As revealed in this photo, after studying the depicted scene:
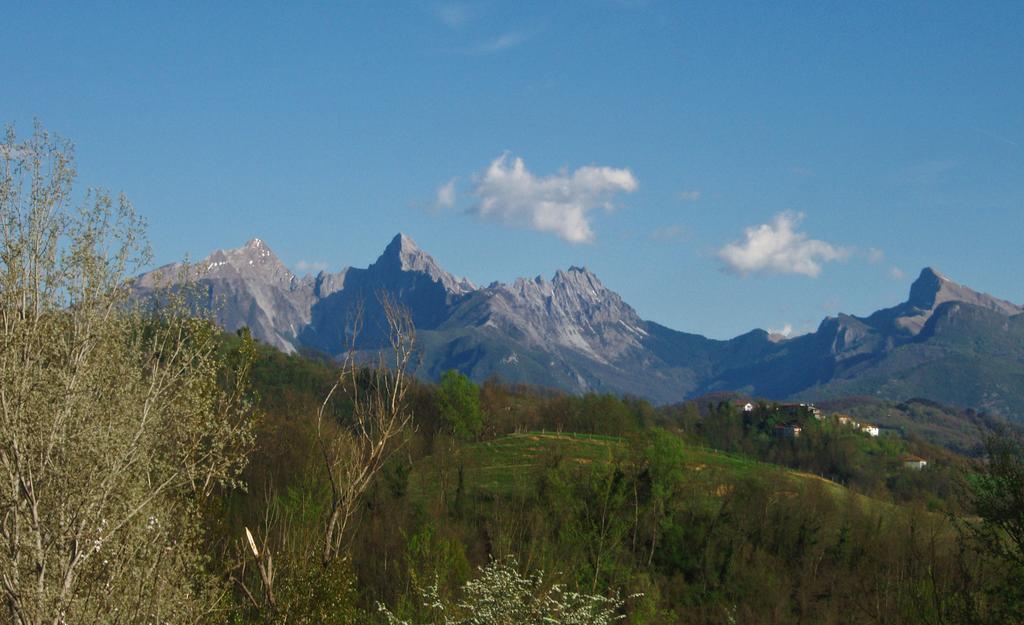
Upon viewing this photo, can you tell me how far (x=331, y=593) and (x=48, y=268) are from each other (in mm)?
11247

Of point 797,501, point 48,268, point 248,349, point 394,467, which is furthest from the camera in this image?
point 797,501

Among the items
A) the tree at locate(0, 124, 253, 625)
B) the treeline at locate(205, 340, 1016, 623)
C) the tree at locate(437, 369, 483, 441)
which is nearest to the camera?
the tree at locate(0, 124, 253, 625)

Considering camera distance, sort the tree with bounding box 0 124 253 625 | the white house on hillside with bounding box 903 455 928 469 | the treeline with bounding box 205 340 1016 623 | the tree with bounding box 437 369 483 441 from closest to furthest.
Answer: the tree with bounding box 0 124 253 625 → the treeline with bounding box 205 340 1016 623 → the tree with bounding box 437 369 483 441 → the white house on hillside with bounding box 903 455 928 469

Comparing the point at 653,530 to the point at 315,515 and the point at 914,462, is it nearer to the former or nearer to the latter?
the point at 315,515

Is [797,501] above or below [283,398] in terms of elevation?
below

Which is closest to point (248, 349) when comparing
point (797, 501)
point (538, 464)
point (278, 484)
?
point (278, 484)

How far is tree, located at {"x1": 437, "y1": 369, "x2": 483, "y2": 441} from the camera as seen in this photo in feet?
443

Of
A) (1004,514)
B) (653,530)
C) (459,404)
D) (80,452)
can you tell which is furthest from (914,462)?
(80,452)

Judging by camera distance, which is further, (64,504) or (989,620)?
(989,620)

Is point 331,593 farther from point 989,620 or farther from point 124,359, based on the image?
point 989,620

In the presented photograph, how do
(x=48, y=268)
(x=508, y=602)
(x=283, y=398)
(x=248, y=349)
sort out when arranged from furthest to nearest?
(x=283, y=398) → (x=248, y=349) → (x=48, y=268) → (x=508, y=602)

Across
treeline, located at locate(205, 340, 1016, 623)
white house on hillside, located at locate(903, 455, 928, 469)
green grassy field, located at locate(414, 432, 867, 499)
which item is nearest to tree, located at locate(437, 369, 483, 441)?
green grassy field, located at locate(414, 432, 867, 499)

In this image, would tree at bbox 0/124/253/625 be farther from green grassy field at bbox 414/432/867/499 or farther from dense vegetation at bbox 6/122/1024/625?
green grassy field at bbox 414/432/867/499

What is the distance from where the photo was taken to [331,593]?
25953 millimetres
